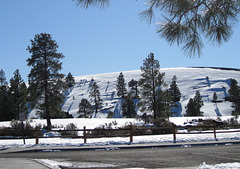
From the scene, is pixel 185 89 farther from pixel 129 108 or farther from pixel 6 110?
pixel 6 110

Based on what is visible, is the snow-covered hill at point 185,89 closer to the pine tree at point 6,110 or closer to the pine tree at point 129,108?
Result: the pine tree at point 129,108

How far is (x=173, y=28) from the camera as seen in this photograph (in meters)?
7.15

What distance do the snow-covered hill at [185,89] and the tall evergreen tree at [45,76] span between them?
49.6m

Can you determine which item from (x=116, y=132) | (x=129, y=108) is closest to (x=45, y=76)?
(x=116, y=132)

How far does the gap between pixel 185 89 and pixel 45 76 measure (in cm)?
8483

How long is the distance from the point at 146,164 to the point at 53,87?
30379 millimetres

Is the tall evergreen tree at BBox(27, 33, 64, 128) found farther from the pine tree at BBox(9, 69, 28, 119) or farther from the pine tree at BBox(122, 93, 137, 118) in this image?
the pine tree at BBox(122, 93, 137, 118)

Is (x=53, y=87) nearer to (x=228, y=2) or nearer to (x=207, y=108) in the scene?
(x=228, y=2)

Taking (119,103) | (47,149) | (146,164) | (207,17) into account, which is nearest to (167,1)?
(207,17)

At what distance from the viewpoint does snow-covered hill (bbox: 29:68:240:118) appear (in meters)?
89.9

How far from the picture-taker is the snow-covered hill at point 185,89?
8993 centimetres

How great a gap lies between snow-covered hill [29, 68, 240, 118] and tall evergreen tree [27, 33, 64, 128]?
49.6 metres

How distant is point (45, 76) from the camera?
3703 centimetres

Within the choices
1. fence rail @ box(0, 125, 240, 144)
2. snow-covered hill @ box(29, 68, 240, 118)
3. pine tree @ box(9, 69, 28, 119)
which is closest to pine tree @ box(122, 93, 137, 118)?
snow-covered hill @ box(29, 68, 240, 118)
